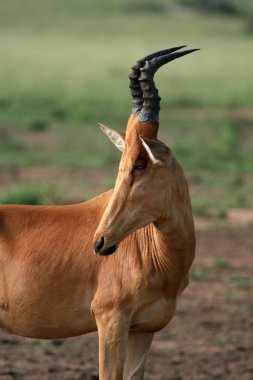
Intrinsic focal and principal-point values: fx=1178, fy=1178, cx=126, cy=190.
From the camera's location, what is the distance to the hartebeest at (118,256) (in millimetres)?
5953

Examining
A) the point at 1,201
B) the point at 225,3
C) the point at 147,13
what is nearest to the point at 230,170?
the point at 1,201

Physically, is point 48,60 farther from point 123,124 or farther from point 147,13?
point 147,13

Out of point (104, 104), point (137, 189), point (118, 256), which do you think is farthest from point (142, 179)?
point (104, 104)

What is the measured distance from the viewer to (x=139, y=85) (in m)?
6.14

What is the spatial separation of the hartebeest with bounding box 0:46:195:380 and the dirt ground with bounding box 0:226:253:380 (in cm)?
177

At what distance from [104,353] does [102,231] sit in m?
0.73

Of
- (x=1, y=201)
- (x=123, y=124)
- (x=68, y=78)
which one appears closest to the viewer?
(x=1, y=201)

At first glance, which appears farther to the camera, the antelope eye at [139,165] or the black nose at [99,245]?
the antelope eye at [139,165]

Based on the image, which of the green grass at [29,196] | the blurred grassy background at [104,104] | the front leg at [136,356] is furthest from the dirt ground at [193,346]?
the blurred grassy background at [104,104]

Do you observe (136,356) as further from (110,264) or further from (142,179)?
(142,179)

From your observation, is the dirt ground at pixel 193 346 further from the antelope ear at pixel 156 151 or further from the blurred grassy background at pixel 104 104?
the blurred grassy background at pixel 104 104

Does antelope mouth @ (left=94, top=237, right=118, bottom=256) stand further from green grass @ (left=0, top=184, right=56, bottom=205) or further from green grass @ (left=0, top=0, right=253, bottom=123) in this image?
green grass @ (left=0, top=0, right=253, bottom=123)

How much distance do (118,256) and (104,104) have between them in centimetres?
2389

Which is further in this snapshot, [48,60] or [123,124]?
[48,60]
